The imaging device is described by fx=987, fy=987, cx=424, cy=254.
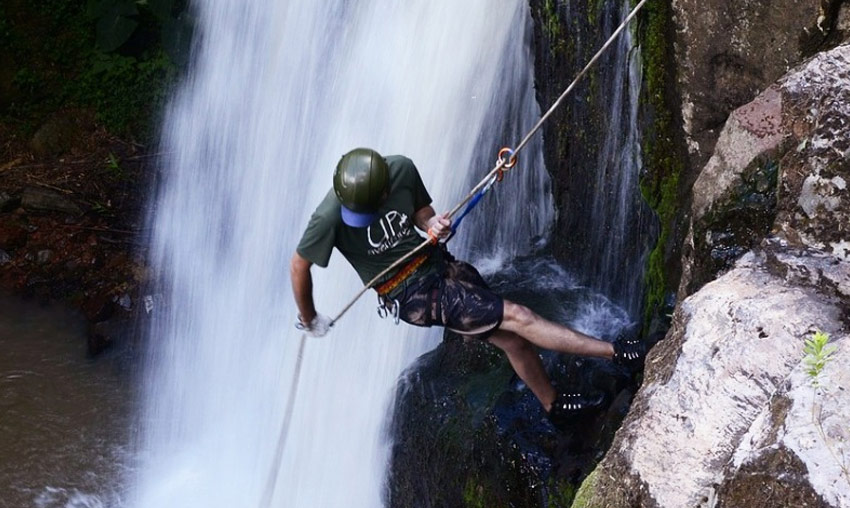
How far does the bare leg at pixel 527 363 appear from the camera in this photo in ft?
15.9

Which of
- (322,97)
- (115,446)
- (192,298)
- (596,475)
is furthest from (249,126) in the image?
(596,475)

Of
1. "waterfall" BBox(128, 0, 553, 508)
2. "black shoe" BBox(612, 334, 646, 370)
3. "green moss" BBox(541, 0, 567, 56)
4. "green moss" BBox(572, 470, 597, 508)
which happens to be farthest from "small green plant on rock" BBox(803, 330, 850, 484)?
"green moss" BBox(541, 0, 567, 56)

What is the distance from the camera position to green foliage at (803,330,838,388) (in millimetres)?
2551

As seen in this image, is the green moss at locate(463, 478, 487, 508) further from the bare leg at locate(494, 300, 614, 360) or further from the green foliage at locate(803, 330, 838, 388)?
the green foliage at locate(803, 330, 838, 388)

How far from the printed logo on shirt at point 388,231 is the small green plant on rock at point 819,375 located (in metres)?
2.32

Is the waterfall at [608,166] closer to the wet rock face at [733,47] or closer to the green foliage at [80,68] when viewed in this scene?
the wet rock face at [733,47]

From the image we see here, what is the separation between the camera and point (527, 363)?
4.91m

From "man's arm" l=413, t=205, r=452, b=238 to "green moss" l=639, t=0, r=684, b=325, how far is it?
148 cm

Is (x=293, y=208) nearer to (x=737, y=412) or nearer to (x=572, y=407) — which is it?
(x=572, y=407)

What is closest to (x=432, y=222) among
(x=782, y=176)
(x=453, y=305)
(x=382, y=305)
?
(x=453, y=305)

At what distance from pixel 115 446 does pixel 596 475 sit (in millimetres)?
5667

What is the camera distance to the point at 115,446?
791 cm

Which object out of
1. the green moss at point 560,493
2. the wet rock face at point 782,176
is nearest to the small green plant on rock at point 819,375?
the wet rock face at point 782,176

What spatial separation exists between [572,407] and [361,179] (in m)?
1.66
